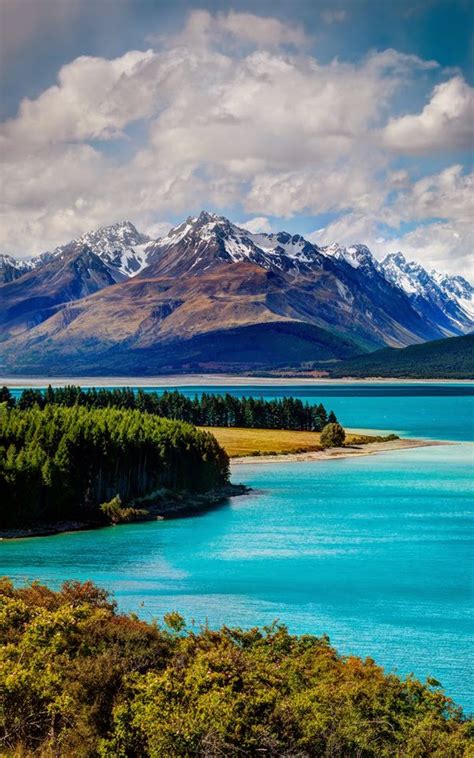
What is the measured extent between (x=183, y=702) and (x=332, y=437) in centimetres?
12612

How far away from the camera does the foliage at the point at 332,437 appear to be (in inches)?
5906

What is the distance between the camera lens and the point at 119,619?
35.6 meters

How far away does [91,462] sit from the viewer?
8650cm

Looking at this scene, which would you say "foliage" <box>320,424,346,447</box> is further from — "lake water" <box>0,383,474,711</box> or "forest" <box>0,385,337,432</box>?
"lake water" <box>0,383,474,711</box>

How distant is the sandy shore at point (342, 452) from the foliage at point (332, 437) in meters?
1.17

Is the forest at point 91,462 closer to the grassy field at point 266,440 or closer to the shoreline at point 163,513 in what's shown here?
the shoreline at point 163,513

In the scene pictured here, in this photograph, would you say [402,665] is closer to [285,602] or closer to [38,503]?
[285,602]

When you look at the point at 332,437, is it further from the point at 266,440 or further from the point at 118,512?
the point at 118,512

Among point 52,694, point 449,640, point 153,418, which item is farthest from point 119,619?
point 153,418

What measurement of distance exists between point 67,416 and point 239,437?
2573 inches

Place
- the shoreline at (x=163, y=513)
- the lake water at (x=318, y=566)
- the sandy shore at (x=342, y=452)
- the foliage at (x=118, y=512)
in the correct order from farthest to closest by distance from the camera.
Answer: the sandy shore at (x=342, y=452) → the foliage at (x=118, y=512) → the shoreline at (x=163, y=513) → the lake water at (x=318, y=566)

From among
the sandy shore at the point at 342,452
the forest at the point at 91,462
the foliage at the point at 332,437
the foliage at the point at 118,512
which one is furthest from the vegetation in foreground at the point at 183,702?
the foliage at the point at 332,437

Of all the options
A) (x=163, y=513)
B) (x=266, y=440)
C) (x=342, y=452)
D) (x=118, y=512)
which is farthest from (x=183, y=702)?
(x=266, y=440)

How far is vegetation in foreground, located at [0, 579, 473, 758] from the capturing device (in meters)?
24.2
